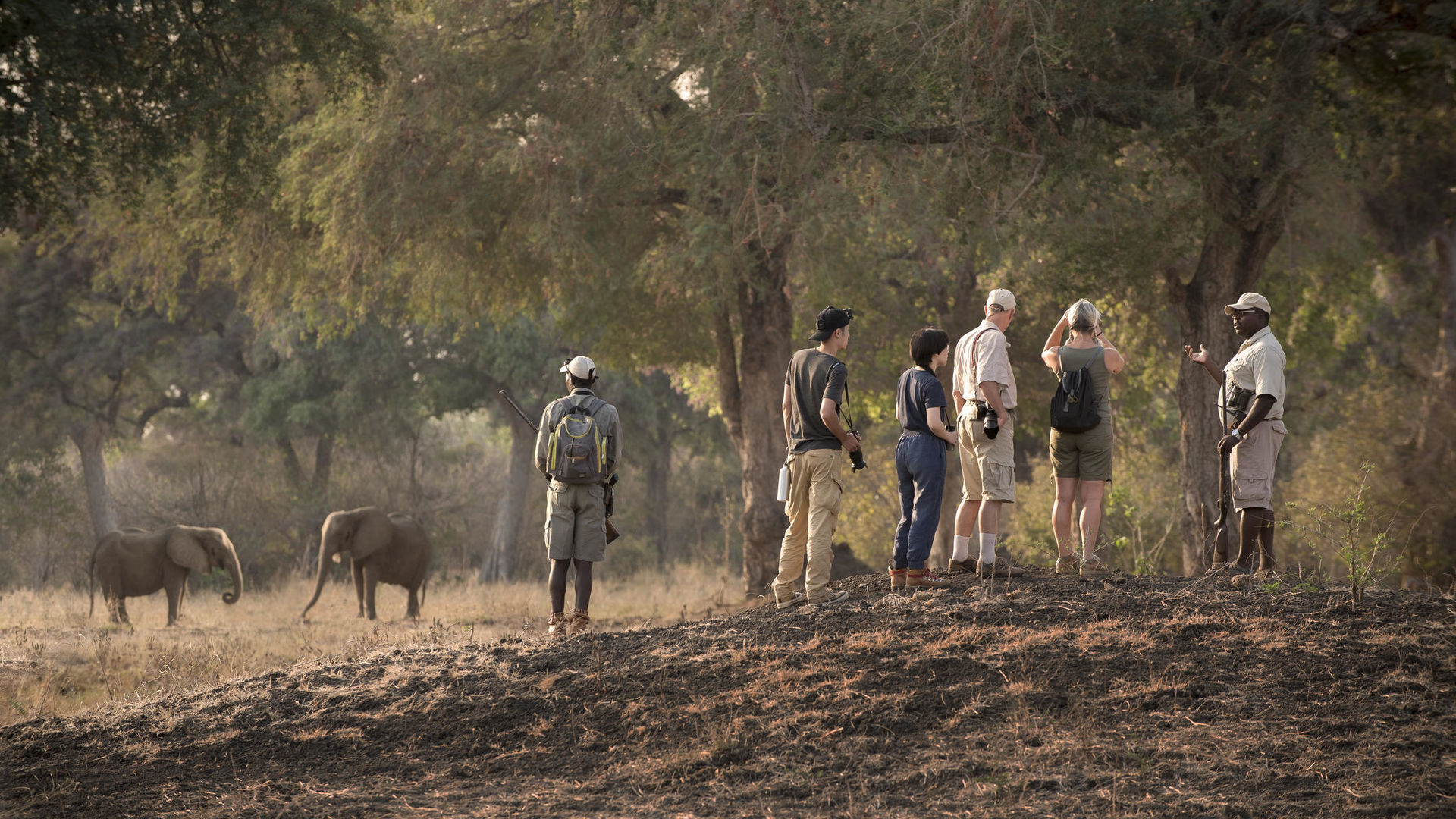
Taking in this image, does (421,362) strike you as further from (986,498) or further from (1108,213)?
(986,498)

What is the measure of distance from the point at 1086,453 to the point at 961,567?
43.3 inches

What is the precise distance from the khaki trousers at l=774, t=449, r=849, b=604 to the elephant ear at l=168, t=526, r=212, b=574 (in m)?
10.1

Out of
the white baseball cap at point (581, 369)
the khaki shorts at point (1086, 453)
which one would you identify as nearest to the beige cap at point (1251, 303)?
the khaki shorts at point (1086, 453)

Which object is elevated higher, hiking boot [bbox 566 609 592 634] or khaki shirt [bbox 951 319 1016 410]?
khaki shirt [bbox 951 319 1016 410]

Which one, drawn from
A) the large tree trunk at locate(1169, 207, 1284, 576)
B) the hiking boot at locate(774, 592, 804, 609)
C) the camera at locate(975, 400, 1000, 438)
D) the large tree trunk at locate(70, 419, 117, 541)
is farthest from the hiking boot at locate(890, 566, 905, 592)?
the large tree trunk at locate(70, 419, 117, 541)

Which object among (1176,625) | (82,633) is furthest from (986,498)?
(82,633)

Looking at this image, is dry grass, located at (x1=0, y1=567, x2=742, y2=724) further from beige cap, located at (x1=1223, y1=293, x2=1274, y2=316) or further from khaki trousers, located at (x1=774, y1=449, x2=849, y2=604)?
beige cap, located at (x1=1223, y1=293, x2=1274, y2=316)

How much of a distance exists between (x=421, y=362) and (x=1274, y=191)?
20523 mm

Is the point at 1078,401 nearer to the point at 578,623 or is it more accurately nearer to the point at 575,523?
the point at 575,523

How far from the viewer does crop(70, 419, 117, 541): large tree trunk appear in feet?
81.0

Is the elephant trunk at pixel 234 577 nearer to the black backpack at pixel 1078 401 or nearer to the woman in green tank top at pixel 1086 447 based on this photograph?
the woman in green tank top at pixel 1086 447

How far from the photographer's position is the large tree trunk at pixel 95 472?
24688 mm

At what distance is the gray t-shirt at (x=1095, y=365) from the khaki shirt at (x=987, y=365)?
0.47m

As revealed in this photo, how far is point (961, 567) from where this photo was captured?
884 cm
